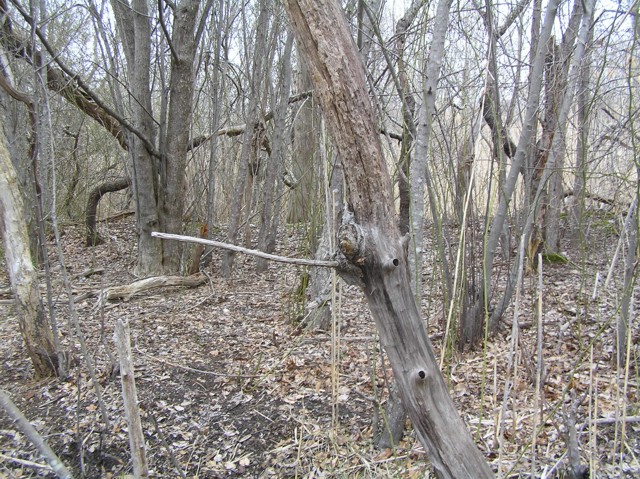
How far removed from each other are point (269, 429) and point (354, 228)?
1.83 m

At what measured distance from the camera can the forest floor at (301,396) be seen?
214 centimetres

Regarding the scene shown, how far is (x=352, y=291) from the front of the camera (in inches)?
185

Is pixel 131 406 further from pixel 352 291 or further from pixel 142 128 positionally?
pixel 142 128

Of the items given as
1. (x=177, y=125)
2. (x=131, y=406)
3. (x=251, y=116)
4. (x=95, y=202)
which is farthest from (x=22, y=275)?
(x=95, y=202)

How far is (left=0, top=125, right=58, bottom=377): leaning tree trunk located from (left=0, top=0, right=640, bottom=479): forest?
0.04 ft

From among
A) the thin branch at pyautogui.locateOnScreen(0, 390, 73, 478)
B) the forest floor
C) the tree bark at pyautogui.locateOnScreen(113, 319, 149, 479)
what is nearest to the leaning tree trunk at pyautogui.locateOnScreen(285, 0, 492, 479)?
the forest floor

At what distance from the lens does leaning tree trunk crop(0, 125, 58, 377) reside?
110 inches

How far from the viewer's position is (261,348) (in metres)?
3.70

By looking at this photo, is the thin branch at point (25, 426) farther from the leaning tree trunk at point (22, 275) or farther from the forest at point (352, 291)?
the leaning tree trunk at point (22, 275)

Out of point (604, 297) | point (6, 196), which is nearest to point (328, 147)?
point (6, 196)

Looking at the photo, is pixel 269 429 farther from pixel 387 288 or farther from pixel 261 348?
pixel 387 288

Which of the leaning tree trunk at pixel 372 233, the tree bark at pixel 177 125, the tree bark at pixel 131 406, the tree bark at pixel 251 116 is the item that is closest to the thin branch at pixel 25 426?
the tree bark at pixel 131 406

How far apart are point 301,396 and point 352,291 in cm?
183

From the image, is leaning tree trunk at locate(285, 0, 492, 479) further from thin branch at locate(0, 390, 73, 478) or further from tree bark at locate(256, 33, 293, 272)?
tree bark at locate(256, 33, 293, 272)
